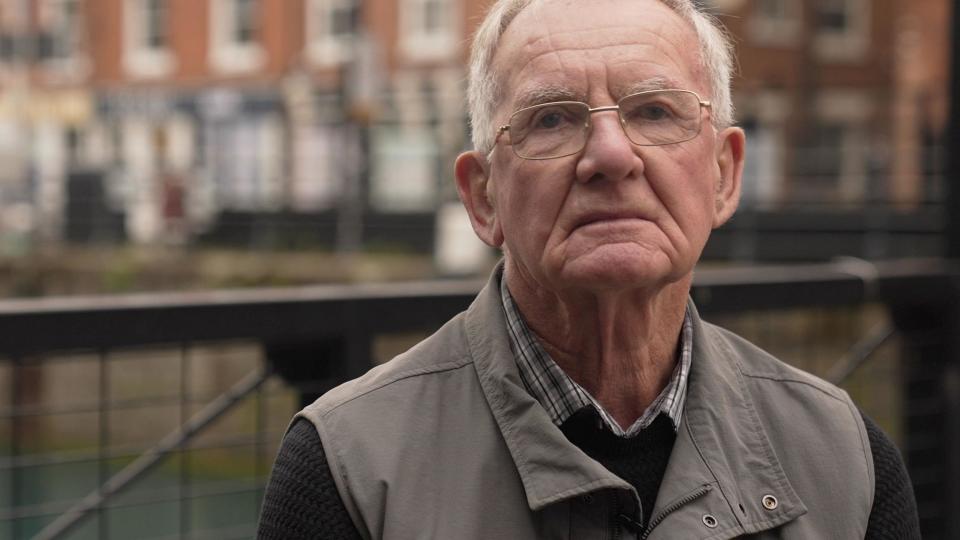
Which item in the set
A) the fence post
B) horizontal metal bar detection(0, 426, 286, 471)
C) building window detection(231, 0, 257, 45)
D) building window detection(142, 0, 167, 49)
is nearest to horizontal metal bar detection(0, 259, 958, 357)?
horizontal metal bar detection(0, 426, 286, 471)

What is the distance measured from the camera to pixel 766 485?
1846 mm

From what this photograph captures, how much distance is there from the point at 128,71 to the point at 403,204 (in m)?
15.2

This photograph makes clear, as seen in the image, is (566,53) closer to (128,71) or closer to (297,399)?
(297,399)

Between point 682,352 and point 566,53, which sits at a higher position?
point 566,53

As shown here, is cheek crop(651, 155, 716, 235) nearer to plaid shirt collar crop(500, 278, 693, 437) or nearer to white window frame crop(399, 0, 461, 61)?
plaid shirt collar crop(500, 278, 693, 437)

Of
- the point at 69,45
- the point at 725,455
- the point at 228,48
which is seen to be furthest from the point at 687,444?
the point at 69,45

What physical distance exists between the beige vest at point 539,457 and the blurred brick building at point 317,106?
621 inches

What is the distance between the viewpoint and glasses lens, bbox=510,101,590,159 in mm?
1826

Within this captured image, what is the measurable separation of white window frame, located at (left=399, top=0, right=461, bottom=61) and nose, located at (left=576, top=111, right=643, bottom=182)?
28.2m

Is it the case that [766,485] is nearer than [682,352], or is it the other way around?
[766,485]

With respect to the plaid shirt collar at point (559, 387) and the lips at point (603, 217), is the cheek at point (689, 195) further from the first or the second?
the plaid shirt collar at point (559, 387)

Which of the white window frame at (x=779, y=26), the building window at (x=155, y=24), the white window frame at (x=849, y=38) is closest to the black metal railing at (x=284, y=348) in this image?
the white window frame at (x=779, y=26)

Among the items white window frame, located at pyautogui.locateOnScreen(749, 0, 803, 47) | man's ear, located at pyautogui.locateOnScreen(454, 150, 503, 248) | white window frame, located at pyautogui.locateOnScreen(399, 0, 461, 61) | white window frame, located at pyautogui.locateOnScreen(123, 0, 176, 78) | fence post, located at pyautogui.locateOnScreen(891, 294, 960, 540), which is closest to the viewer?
man's ear, located at pyautogui.locateOnScreen(454, 150, 503, 248)

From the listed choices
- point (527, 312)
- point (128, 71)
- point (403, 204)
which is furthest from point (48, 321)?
point (128, 71)
